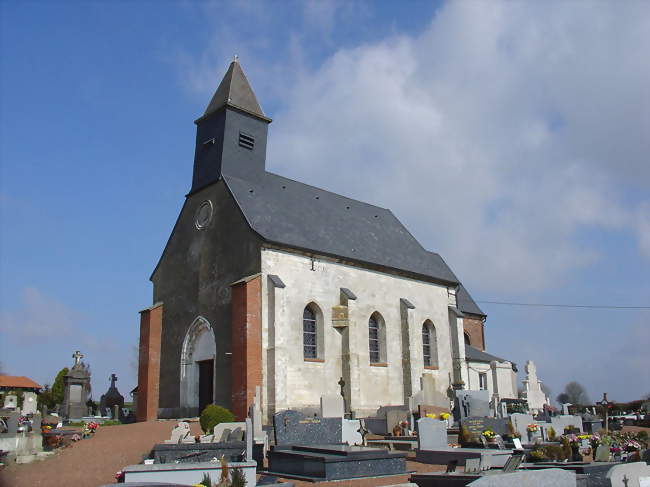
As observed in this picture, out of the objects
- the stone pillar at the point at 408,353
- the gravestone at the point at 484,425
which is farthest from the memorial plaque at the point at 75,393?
the gravestone at the point at 484,425

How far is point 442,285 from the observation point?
29.3 m

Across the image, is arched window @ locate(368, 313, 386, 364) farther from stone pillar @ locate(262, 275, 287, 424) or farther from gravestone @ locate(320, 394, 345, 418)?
gravestone @ locate(320, 394, 345, 418)

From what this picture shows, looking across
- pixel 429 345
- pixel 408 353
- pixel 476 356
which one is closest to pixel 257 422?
pixel 408 353

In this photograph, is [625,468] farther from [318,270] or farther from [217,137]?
[217,137]

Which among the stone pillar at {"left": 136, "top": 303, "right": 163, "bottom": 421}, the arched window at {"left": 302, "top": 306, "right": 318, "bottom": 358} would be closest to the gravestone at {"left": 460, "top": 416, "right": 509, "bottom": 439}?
the arched window at {"left": 302, "top": 306, "right": 318, "bottom": 358}

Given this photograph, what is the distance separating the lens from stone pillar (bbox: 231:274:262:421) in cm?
2012

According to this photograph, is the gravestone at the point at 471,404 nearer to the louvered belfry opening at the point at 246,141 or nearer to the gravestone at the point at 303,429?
the gravestone at the point at 303,429

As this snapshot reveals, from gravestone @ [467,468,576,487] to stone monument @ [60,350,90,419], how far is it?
75.1 ft

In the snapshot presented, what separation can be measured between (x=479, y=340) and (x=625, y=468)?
1080 inches

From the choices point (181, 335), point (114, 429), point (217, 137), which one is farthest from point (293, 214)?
point (114, 429)

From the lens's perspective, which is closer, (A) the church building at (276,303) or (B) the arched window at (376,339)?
(A) the church building at (276,303)

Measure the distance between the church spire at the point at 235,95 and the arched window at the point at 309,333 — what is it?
9435mm

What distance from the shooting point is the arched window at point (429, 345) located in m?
27.4

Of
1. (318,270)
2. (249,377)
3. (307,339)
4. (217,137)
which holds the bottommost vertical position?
(249,377)
